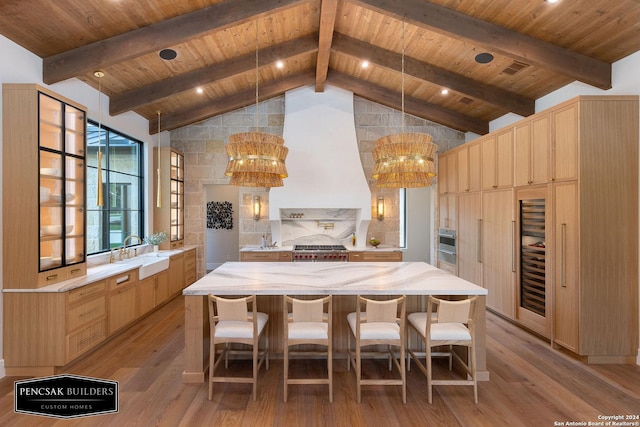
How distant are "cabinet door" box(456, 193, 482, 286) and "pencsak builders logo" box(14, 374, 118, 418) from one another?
4.76m

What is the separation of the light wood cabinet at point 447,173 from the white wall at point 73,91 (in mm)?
5311

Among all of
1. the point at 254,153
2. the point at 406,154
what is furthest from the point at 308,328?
the point at 406,154

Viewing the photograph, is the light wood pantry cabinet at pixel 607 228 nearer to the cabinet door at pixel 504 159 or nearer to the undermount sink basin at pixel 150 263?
the cabinet door at pixel 504 159

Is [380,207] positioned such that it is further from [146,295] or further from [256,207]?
[146,295]

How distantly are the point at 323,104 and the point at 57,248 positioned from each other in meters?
4.52

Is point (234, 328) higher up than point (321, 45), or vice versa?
point (321, 45)

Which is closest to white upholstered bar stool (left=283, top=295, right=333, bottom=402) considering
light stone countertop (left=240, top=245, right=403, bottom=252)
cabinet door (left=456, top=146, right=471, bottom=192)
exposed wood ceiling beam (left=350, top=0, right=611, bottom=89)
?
exposed wood ceiling beam (left=350, top=0, right=611, bottom=89)

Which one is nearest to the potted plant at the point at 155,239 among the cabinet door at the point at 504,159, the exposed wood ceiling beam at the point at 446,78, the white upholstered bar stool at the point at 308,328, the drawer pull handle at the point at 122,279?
the drawer pull handle at the point at 122,279

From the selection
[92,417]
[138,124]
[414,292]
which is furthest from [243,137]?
[138,124]

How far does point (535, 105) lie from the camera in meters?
4.76

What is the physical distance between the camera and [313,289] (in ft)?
9.08

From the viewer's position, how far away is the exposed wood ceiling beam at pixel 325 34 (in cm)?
360

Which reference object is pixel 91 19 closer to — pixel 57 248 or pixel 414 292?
pixel 57 248

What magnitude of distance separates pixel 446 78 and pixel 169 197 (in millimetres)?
4928
